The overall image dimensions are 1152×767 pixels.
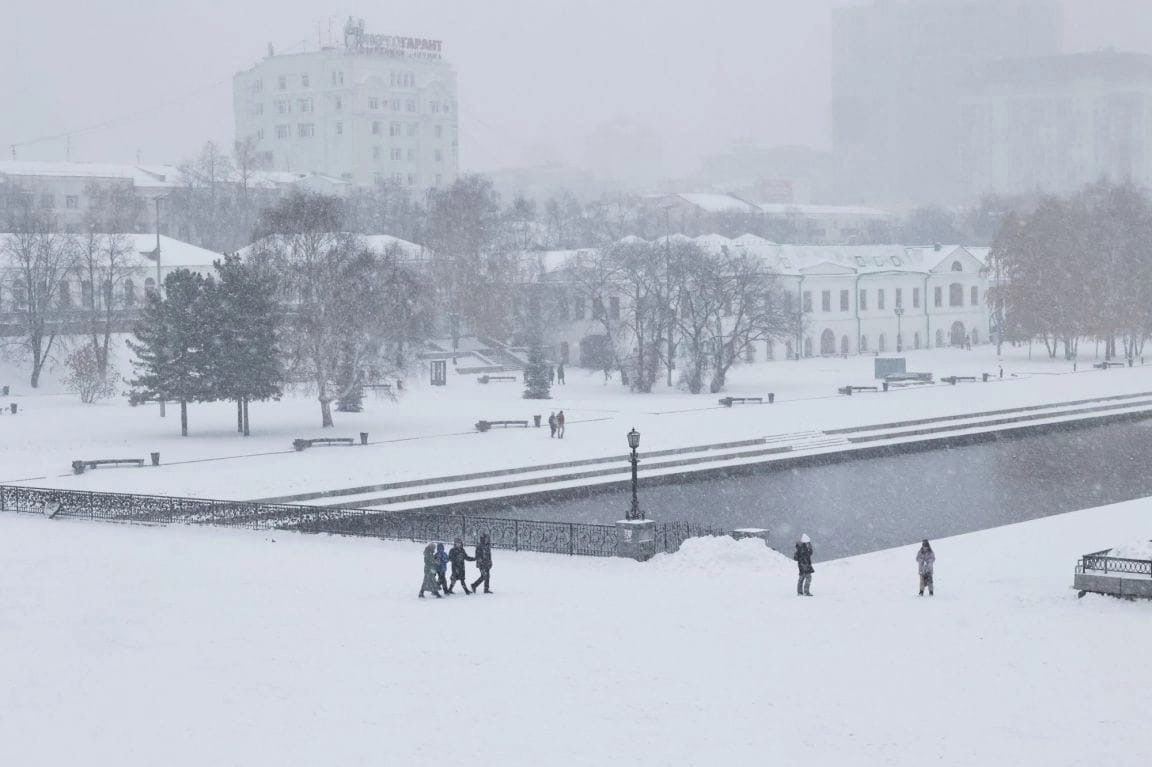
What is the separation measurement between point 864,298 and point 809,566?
79433 mm

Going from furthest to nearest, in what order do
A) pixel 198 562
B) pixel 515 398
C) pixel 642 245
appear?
pixel 642 245 < pixel 515 398 < pixel 198 562

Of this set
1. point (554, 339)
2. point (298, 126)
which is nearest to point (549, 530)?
point (554, 339)

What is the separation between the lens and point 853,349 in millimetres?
100938

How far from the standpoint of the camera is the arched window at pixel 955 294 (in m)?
108

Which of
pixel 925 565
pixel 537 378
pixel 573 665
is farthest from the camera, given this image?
pixel 537 378

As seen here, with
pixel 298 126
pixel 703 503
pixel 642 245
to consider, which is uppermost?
pixel 298 126

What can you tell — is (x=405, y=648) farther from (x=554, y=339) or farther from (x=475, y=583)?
(x=554, y=339)

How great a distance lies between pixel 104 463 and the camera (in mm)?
45062

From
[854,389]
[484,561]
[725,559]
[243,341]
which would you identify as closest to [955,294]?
[854,389]

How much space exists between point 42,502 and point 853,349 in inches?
2841

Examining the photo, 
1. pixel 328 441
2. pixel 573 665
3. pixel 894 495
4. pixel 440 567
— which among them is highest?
pixel 328 441

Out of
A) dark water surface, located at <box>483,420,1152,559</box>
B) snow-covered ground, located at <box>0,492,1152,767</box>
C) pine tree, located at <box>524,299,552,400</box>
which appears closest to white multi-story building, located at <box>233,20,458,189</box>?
pine tree, located at <box>524,299,552,400</box>

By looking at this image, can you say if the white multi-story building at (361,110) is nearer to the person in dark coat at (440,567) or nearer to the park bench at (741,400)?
the park bench at (741,400)

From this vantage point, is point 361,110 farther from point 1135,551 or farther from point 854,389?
point 1135,551
